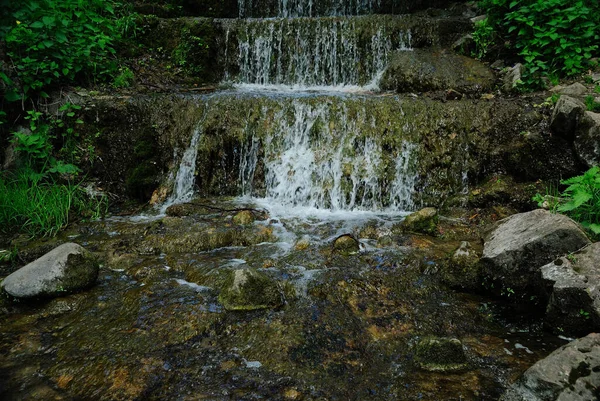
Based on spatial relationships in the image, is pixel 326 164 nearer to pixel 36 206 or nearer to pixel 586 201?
pixel 586 201

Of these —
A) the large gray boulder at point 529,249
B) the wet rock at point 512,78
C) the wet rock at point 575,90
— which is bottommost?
the large gray boulder at point 529,249

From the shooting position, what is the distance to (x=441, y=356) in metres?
2.82

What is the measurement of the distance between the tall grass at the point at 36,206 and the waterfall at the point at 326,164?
2.80 meters

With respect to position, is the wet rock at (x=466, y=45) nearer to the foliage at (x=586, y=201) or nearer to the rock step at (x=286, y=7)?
the rock step at (x=286, y=7)

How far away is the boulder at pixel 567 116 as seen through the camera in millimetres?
5188

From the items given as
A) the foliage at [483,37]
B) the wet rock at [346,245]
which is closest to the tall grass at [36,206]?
the wet rock at [346,245]

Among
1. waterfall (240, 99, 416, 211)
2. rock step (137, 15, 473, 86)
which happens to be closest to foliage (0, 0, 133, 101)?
rock step (137, 15, 473, 86)

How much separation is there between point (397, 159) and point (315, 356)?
4.34 m

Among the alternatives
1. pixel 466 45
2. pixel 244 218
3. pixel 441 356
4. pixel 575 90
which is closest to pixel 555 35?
pixel 575 90

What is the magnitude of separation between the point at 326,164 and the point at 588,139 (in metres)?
3.84

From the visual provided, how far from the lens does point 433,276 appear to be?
13.6 feet

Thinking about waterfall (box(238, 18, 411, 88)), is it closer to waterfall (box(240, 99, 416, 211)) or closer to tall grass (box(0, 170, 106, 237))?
waterfall (box(240, 99, 416, 211))

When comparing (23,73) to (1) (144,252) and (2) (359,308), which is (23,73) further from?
(2) (359,308)

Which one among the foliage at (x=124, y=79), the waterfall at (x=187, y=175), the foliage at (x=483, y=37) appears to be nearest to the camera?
the waterfall at (x=187, y=175)
